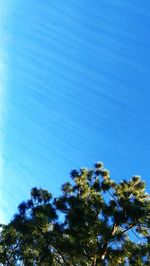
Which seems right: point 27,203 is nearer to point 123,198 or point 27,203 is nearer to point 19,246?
point 19,246

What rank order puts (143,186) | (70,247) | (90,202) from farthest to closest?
1. (143,186)
2. (90,202)
3. (70,247)

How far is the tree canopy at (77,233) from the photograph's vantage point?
14.1 metres

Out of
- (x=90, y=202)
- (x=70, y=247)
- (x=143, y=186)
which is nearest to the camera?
(x=70, y=247)

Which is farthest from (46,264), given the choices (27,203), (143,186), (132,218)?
(143,186)

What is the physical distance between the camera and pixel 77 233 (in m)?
14.2

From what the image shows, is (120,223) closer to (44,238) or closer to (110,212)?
(110,212)

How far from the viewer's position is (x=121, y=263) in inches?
562

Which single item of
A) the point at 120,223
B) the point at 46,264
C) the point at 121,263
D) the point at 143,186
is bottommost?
the point at 46,264

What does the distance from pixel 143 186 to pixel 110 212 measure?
2235mm

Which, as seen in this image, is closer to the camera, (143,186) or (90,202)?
(90,202)

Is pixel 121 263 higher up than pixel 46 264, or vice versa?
pixel 121 263

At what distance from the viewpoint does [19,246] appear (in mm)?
14711

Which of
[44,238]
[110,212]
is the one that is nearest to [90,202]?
[110,212]

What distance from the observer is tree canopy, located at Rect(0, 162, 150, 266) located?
46.3 ft
